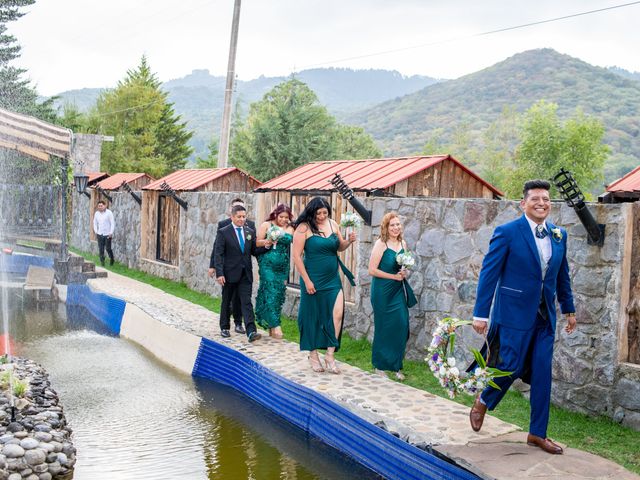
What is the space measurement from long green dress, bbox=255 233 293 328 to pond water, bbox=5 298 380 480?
1368 millimetres

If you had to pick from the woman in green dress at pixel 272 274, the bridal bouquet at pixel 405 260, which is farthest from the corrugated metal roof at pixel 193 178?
the bridal bouquet at pixel 405 260


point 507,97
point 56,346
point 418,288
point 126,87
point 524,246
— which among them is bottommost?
point 56,346

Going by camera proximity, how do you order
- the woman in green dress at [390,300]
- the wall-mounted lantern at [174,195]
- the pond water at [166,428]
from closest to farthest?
the pond water at [166,428], the woman in green dress at [390,300], the wall-mounted lantern at [174,195]

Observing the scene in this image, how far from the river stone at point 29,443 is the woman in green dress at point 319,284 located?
3.01 m

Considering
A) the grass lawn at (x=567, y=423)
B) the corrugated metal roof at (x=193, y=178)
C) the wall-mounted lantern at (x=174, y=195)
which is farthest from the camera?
the corrugated metal roof at (x=193, y=178)

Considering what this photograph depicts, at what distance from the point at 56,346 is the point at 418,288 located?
5.63m

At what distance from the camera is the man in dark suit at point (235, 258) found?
9625mm

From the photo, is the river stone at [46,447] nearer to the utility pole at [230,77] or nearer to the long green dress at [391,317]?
the long green dress at [391,317]

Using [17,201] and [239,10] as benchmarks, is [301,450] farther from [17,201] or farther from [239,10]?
[17,201]

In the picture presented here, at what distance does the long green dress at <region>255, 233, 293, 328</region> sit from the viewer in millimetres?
9500

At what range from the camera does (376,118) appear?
9994cm

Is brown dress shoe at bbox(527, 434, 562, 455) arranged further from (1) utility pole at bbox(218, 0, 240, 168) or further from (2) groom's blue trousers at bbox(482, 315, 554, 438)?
(1) utility pole at bbox(218, 0, 240, 168)

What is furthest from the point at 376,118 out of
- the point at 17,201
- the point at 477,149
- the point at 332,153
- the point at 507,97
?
the point at 17,201

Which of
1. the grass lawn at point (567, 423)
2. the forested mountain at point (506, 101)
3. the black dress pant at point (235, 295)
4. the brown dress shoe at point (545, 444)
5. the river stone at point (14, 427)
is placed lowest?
the river stone at point (14, 427)
